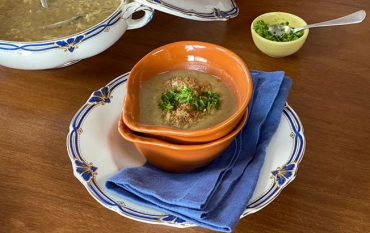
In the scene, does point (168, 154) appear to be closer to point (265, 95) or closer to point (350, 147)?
point (265, 95)

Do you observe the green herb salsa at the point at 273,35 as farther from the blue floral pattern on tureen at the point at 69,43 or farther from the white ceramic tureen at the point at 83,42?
the blue floral pattern on tureen at the point at 69,43

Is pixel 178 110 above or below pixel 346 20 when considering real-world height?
above

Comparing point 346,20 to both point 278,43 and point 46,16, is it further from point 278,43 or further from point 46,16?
point 46,16

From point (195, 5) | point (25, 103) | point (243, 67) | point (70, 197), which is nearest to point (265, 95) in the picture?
point (243, 67)

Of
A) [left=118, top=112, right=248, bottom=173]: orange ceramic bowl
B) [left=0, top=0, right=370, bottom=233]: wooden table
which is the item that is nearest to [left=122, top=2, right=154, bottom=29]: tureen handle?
[left=0, top=0, right=370, bottom=233]: wooden table

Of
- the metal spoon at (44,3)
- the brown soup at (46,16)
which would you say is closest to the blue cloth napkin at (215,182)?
the brown soup at (46,16)

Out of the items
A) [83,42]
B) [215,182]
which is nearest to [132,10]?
[83,42]

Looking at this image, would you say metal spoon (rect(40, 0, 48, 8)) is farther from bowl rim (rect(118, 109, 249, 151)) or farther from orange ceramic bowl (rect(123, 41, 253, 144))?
bowl rim (rect(118, 109, 249, 151))
